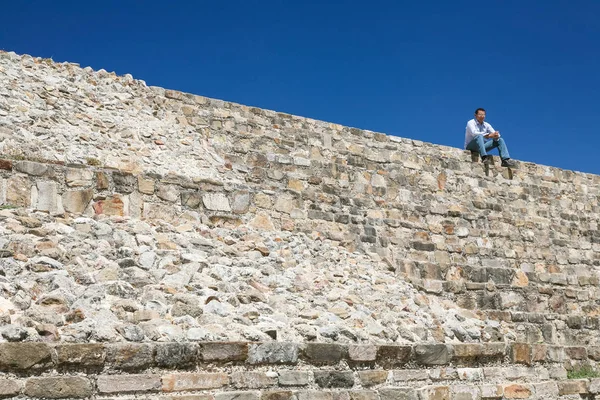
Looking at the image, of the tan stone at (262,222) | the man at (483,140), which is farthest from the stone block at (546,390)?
the man at (483,140)

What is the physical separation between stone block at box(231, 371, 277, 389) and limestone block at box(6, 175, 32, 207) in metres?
2.73

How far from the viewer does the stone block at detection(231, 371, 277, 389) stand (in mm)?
4500

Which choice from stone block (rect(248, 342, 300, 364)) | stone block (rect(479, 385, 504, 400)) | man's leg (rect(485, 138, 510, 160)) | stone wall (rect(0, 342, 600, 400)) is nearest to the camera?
stone wall (rect(0, 342, 600, 400))

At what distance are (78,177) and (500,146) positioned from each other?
8809 millimetres

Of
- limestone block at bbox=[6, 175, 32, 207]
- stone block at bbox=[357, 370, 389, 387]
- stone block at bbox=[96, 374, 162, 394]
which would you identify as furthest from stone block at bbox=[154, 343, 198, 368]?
limestone block at bbox=[6, 175, 32, 207]

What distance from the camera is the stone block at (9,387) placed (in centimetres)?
374

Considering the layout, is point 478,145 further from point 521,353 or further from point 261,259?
point 261,259

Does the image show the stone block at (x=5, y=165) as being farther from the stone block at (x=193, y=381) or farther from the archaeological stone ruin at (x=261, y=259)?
the stone block at (x=193, y=381)

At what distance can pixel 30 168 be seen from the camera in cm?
593

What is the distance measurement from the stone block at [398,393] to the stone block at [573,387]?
188 cm

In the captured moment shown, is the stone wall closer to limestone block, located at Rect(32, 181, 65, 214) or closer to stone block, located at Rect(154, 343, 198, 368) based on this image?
stone block, located at Rect(154, 343, 198, 368)

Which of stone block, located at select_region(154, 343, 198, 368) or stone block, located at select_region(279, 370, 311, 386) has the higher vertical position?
stone block, located at select_region(154, 343, 198, 368)

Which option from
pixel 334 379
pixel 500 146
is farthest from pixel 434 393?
pixel 500 146

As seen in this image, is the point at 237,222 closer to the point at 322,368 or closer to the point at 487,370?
the point at 322,368
